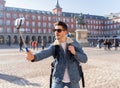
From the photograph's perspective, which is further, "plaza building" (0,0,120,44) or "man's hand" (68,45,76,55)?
"plaza building" (0,0,120,44)

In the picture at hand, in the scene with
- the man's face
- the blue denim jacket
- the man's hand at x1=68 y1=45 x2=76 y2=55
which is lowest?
the blue denim jacket

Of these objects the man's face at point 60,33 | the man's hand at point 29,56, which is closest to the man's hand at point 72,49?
the man's face at point 60,33

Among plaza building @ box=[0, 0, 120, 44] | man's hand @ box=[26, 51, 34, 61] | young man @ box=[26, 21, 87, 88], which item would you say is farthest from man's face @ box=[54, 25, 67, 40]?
plaza building @ box=[0, 0, 120, 44]

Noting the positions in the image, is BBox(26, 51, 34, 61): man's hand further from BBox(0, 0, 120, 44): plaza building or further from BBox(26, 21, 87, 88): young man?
BBox(0, 0, 120, 44): plaza building

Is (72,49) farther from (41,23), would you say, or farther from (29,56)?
(41,23)

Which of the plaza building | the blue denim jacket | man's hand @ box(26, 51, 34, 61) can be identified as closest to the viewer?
man's hand @ box(26, 51, 34, 61)

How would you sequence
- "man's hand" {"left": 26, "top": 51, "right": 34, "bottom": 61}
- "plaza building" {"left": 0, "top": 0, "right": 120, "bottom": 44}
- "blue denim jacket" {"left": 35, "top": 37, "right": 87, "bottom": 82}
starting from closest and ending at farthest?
"man's hand" {"left": 26, "top": 51, "right": 34, "bottom": 61} → "blue denim jacket" {"left": 35, "top": 37, "right": 87, "bottom": 82} → "plaza building" {"left": 0, "top": 0, "right": 120, "bottom": 44}

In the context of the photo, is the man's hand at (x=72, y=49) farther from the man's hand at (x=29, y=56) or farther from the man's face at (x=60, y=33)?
the man's hand at (x=29, y=56)

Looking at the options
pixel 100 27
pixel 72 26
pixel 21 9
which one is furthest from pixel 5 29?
pixel 100 27

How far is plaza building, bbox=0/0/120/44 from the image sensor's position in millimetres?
86000

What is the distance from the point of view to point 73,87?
383 cm

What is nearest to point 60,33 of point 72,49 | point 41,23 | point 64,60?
point 72,49

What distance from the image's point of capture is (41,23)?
97.1 m

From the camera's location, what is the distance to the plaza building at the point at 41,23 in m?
86.0
